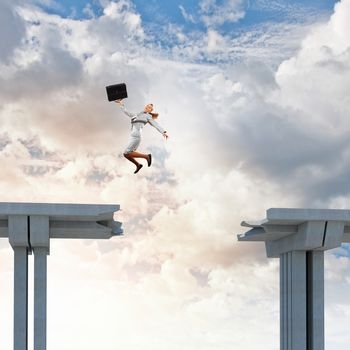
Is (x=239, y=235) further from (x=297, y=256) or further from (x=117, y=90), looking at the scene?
(x=117, y=90)

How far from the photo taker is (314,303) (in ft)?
79.9

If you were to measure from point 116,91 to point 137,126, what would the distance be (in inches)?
46.7

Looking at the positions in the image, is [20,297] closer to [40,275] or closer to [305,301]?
[40,275]

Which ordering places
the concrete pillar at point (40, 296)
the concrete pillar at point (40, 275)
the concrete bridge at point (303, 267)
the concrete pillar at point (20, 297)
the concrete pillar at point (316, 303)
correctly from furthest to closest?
the concrete pillar at point (316, 303)
the concrete bridge at point (303, 267)
the concrete pillar at point (20, 297)
the concrete pillar at point (40, 296)
the concrete pillar at point (40, 275)

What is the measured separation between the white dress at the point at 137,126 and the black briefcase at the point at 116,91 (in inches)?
15.3

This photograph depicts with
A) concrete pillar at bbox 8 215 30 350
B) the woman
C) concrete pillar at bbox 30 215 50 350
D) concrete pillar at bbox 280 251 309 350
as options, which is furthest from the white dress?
concrete pillar at bbox 280 251 309 350

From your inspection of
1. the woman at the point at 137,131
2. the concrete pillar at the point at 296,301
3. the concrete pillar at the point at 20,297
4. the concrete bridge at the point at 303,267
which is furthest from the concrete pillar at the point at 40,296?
the concrete pillar at the point at 296,301

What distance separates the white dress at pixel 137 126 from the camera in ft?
76.6

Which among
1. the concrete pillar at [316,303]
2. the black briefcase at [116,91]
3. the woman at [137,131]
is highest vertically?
the black briefcase at [116,91]

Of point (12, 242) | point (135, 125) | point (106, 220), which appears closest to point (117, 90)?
point (135, 125)

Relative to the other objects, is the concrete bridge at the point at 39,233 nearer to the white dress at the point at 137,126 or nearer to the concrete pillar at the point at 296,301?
the white dress at the point at 137,126

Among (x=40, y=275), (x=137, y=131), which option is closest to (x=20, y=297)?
(x=40, y=275)

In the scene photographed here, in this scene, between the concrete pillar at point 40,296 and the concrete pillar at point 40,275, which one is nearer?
the concrete pillar at point 40,275

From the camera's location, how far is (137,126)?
2347 cm
